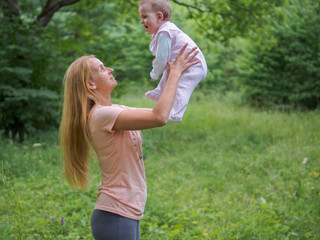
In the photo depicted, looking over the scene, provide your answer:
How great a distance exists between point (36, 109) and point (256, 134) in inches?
184

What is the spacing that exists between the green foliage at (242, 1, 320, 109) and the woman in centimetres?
787

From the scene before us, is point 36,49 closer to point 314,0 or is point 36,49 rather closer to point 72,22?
point 72,22

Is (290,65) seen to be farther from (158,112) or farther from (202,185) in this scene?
(158,112)

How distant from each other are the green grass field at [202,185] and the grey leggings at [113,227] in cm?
47

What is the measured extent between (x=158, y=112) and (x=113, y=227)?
0.69m

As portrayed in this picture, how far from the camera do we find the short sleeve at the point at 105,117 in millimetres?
1811

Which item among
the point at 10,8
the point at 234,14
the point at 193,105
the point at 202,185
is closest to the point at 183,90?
the point at 202,185

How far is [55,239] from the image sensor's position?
3.18 m

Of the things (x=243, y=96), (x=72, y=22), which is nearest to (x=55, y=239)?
(x=72, y=22)

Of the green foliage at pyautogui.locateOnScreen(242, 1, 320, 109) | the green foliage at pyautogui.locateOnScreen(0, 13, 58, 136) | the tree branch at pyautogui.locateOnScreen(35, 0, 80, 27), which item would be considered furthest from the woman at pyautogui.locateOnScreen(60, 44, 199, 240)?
the green foliage at pyautogui.locateOnScreen(242, 1, 320, 109)

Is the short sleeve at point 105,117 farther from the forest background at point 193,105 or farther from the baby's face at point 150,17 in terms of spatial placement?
the forest background at point 193,105

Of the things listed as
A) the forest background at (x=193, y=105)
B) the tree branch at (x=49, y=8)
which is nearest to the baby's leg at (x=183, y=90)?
the forest background at (x=193, y=105)

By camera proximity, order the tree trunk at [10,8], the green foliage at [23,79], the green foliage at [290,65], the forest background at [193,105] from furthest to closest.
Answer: the green foliage at [290,65] < the tree trunk at [10,8] < the green foliage at [23,79] < the forest background at [193,105]

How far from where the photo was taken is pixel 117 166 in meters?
1.89
